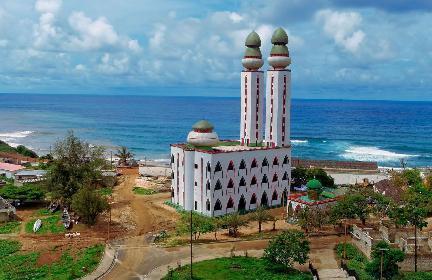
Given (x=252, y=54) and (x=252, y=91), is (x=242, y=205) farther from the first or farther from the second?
(x=252, y=54)

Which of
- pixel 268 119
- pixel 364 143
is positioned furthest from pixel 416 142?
pixel 268 119

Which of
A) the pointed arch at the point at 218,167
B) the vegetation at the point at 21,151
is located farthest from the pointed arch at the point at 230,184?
the vegetation at the point at 21,151

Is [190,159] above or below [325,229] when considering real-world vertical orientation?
above

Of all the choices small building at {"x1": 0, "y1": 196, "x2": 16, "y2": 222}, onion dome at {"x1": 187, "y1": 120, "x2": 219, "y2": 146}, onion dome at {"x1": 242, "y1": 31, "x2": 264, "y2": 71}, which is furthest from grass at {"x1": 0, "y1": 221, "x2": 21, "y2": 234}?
onion dome at {"x1": 242, "y1": 31, "x2": 264, "y2": 71}

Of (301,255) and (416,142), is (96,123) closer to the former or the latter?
(416,142)

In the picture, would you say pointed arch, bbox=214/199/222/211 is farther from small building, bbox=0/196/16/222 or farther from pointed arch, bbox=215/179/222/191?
small building, bbox=0/196/16/222
